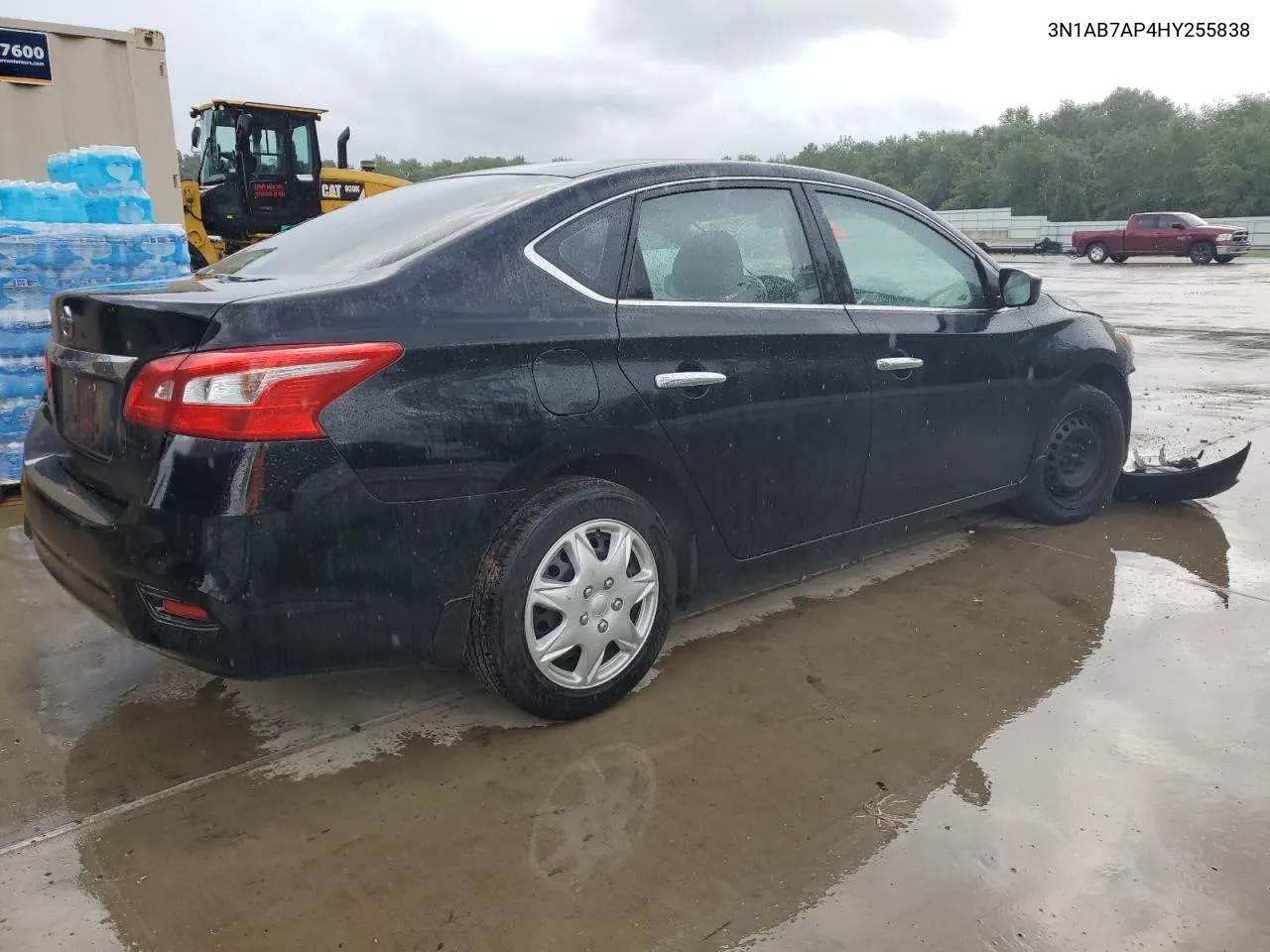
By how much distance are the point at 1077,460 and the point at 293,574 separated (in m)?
3.68

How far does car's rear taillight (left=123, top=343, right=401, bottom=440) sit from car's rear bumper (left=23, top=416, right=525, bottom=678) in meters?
0.15

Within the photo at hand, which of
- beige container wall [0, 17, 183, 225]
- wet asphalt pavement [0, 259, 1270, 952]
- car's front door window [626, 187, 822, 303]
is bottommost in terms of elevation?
wet asphalt pavement [0, 259, 1270, 952]

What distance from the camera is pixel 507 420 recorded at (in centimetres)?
256

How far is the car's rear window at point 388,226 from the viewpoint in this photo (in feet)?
9.09

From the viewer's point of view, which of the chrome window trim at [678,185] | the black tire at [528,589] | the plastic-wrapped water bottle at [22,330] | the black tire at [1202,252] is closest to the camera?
the black tire at [528,589]

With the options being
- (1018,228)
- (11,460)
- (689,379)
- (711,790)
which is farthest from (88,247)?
(1018,228)

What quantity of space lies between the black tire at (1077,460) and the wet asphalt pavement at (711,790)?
767mm

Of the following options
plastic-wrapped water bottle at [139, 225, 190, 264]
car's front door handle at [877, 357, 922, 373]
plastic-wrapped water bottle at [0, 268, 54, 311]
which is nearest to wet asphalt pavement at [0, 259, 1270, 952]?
car's front door handle at [877, 357, 922, 373]

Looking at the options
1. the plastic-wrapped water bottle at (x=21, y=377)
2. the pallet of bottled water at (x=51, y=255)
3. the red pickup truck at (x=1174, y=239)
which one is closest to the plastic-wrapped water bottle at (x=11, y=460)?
the pallet of bottled water at (x=51, y=255)

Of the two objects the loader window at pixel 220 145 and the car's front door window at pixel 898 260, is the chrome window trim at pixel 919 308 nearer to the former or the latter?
the car's front door window at pixel 898 260

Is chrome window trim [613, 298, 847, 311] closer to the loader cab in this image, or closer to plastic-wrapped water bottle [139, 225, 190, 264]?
plastic-wrapped water bottle [139, 225, 190, 264]

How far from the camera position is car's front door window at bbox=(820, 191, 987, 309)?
11.8ft

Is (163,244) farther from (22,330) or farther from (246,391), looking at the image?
(246,391)

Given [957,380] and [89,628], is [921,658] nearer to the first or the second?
[957,380]
